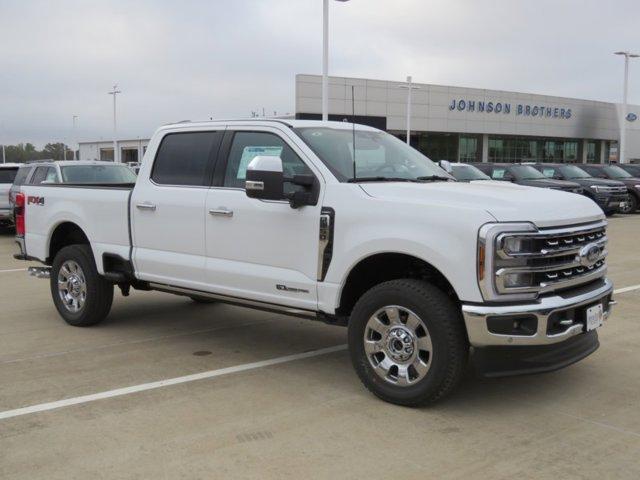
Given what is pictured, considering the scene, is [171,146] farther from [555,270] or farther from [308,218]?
[555,270]

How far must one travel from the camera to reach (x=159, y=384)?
17.1ft

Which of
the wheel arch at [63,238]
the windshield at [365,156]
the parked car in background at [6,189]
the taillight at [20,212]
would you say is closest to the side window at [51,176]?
the parked car in background at [6,189]

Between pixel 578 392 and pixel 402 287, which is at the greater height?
pixel 402 287

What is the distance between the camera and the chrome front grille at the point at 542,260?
425 cm

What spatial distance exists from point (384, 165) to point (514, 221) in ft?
5.02

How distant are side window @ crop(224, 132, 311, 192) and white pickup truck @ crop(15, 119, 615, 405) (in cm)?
1

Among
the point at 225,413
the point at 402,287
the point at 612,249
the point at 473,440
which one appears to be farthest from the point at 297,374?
the point at 612,249

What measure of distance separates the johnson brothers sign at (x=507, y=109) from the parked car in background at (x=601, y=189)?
1293 inches

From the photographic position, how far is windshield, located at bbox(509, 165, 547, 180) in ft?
70.8

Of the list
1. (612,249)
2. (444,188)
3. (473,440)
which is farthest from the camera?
(612,249)

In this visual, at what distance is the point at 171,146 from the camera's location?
641 centimetres

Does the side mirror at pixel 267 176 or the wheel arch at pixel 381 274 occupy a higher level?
the side mirror at pixel 267 176

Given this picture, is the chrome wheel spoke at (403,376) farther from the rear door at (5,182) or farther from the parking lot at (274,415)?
the rear door at (5,182)

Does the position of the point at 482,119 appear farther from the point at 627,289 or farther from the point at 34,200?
the point at 34,200
